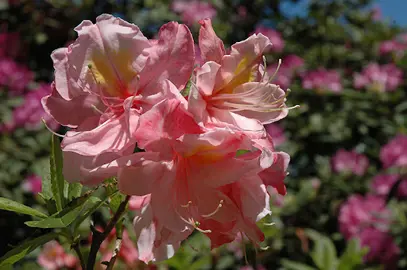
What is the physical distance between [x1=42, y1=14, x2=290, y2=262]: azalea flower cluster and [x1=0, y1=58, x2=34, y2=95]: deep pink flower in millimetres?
1940

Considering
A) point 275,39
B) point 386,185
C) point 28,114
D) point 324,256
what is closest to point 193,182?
point 324,256

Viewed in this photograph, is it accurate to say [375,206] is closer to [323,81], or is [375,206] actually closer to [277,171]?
[323,81]

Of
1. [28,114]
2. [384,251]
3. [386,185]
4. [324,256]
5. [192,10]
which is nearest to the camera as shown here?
[324,256]

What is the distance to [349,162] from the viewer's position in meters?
2.42

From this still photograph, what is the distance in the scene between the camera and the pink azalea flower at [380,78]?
259 centimetres

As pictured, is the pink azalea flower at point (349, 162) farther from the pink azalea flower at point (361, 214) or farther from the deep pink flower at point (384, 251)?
the deep pink flower at point (384, 251)

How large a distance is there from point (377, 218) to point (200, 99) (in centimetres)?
161

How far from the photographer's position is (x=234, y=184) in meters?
0.63


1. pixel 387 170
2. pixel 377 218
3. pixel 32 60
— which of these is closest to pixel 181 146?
pixel 377 218

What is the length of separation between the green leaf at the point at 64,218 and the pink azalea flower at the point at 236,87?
161 mm

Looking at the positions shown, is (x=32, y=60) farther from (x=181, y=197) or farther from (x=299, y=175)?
(x=181, y=197)

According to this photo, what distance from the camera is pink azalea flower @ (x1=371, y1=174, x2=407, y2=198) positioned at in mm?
2219

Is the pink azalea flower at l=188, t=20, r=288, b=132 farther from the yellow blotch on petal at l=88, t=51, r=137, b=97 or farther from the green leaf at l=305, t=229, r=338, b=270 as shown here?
the green leaf at l=305, t=229, r=338, b=270

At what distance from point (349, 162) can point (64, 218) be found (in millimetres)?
1972
